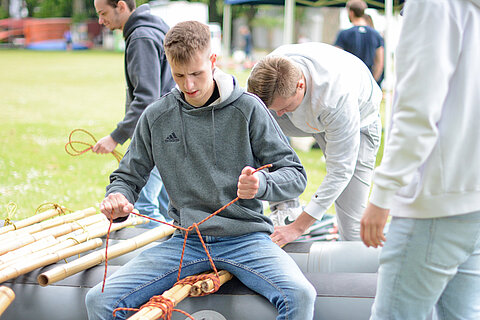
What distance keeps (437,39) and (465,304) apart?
0.70 m

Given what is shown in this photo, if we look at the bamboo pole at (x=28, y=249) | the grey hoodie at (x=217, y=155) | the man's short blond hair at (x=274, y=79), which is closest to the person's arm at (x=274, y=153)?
the grey hoodie at (x=217, y=155)

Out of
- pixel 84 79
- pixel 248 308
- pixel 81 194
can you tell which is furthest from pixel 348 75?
pixel 84 79

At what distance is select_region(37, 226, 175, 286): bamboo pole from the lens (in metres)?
2.13

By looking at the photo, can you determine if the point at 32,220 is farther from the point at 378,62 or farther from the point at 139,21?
the point at 378,62

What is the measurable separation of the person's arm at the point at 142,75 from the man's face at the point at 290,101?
91 cm

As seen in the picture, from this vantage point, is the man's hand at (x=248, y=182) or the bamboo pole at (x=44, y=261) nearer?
the man's hand at (x=248, y=182)

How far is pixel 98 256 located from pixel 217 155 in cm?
72

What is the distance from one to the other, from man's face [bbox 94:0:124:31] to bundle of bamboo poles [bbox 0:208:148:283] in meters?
1.07

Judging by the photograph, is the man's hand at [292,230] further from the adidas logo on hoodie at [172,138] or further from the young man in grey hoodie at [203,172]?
the adidas logo on hoodie at [172,138]

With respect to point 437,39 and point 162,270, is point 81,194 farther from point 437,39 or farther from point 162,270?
point 437,39

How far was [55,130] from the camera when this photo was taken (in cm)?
807

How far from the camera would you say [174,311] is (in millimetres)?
2004

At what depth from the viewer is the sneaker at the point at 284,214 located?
302cm

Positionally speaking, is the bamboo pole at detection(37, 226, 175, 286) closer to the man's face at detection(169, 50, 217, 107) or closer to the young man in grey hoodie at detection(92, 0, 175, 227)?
the young man in grey hoodie at detection(92, 0, 175, 227)
